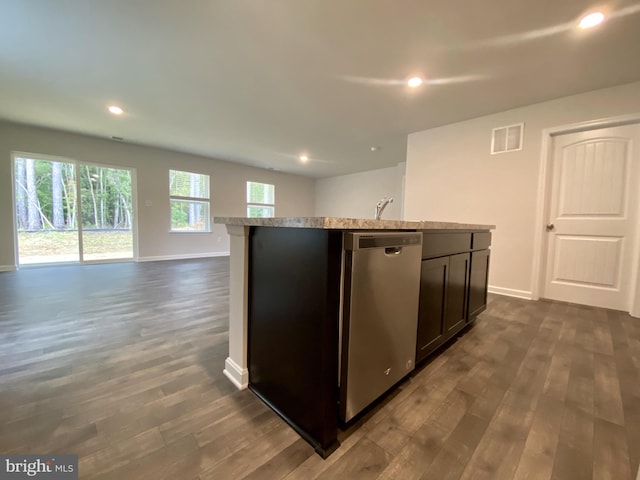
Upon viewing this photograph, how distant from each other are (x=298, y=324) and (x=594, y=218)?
3.72 metres

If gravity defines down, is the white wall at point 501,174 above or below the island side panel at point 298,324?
above

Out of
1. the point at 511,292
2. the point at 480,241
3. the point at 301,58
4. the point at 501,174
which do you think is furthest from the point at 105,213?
the point at 511,292

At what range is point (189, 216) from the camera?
20.8 ft

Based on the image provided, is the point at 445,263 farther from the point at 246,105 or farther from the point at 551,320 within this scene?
the point at 246,105

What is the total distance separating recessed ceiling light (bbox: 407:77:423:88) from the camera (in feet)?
8.73

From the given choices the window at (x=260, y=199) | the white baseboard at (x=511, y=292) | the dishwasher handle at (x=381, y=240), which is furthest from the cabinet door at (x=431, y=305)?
the window at (x=260, y=199)

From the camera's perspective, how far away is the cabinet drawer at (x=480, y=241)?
80.4 inches

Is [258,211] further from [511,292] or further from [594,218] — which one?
[594,218]

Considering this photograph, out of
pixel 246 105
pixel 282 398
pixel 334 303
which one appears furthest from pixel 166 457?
pixel 246 105

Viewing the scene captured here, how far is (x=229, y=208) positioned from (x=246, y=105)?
158 inches

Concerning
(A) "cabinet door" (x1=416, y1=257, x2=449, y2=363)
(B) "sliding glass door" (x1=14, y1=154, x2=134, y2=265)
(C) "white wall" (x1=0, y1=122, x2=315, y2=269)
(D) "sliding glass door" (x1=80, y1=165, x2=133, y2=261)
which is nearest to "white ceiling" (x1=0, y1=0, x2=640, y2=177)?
(C) "white wall" (x1=0, y1=122, x2=315, y2=269)

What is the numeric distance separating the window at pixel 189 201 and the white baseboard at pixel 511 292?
6376 mm

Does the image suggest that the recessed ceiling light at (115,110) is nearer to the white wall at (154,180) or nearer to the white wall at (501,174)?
the white wall at (154,180)

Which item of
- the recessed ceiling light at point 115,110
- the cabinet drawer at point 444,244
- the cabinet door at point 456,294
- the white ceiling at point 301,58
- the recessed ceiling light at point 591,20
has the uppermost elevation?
the recessed ceiling light at point 115,110
